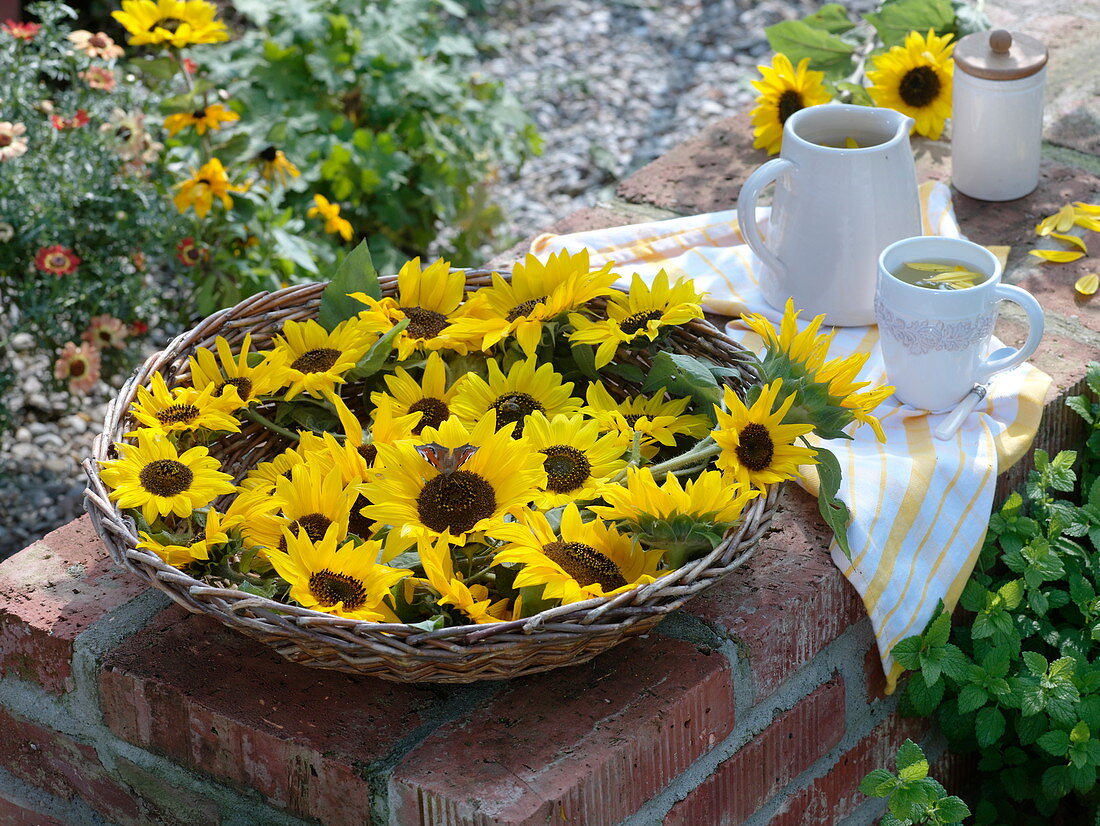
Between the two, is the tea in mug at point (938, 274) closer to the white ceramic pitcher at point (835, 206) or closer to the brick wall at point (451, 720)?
the white ceramic pitcher at point (835, 206)

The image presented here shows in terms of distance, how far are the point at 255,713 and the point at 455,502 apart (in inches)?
10.7

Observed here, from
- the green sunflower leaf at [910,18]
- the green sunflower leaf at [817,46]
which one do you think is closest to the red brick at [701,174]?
the green sunflower leaf at [817,46]

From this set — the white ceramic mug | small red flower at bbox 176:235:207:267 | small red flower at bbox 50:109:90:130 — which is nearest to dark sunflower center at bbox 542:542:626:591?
the white ceramic mug

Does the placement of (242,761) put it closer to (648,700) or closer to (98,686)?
(98,686)

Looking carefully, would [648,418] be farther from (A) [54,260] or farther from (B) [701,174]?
(A) [54,260]

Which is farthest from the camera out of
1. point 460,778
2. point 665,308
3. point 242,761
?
point 665,308

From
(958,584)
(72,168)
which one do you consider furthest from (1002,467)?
(72,168)

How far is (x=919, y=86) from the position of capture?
1.93 m

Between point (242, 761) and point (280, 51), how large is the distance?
1820 mm

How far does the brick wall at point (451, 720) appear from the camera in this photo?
1.11 m

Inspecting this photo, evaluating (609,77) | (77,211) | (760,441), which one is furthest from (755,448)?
(609,77)

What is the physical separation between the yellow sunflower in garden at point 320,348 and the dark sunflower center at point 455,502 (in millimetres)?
242

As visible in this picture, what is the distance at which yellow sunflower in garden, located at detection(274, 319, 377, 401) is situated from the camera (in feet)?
4.33

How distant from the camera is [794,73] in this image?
6.43 ft
